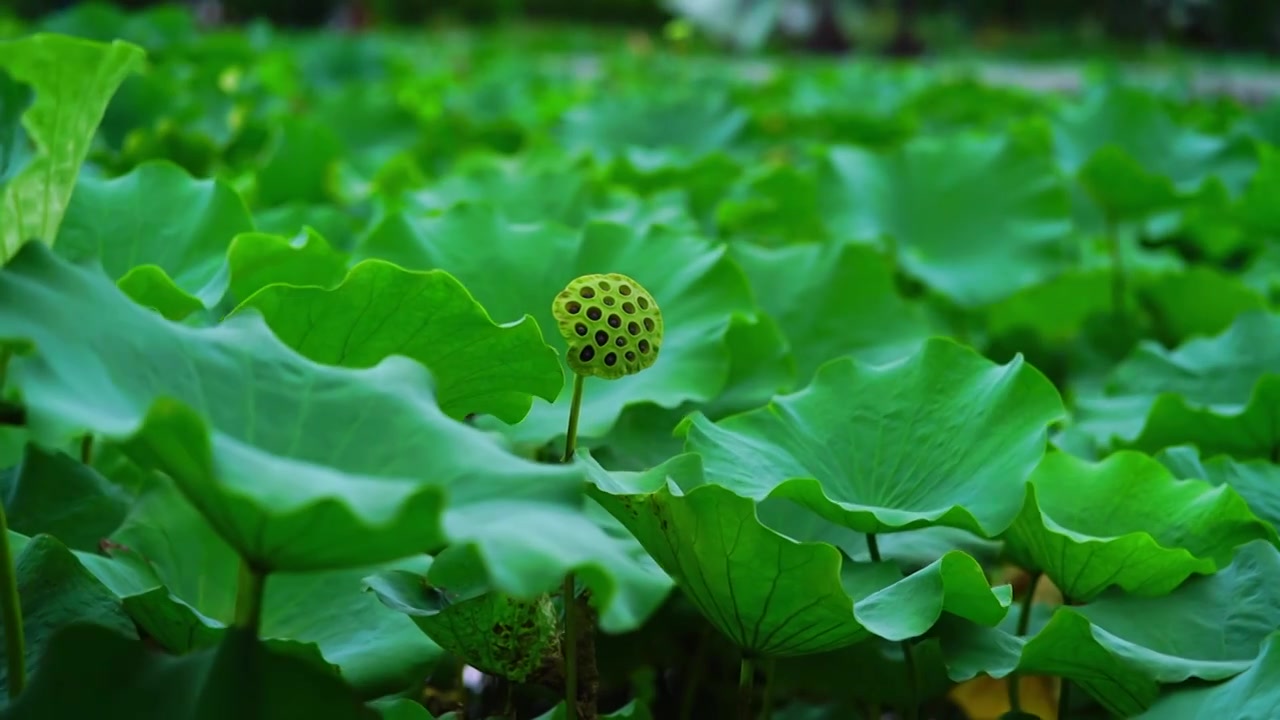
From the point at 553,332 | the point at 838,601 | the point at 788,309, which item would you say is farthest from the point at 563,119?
the point at 838,601

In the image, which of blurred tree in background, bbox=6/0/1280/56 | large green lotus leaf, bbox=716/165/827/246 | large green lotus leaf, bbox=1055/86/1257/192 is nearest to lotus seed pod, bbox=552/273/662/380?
large green lotus leaf, bbox=716/165/827/246

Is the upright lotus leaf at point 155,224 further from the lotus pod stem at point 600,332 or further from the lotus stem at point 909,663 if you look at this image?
the lotus stem at point 909,663

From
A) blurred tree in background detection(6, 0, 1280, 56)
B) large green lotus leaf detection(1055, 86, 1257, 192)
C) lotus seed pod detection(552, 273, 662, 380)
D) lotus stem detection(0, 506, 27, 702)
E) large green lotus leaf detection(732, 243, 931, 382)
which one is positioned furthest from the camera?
blurred tree in background detection(6, 0, 1280, 56)

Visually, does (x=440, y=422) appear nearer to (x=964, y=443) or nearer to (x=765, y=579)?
(x=765, y=579)

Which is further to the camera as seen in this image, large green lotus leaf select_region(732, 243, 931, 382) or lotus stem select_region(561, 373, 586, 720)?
large green lotus leaf select_region(732, 243, 931, 382)

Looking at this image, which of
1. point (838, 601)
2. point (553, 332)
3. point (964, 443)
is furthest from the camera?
point (553, 332)

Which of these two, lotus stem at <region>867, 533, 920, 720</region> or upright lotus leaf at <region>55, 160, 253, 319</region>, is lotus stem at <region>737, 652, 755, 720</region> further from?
upright lotus leaf at <region>55, 160, 253, 319</region>

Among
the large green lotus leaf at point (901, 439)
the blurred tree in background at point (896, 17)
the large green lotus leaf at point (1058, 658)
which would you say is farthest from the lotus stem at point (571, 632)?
the blurred tree in background at point (896, 17)
